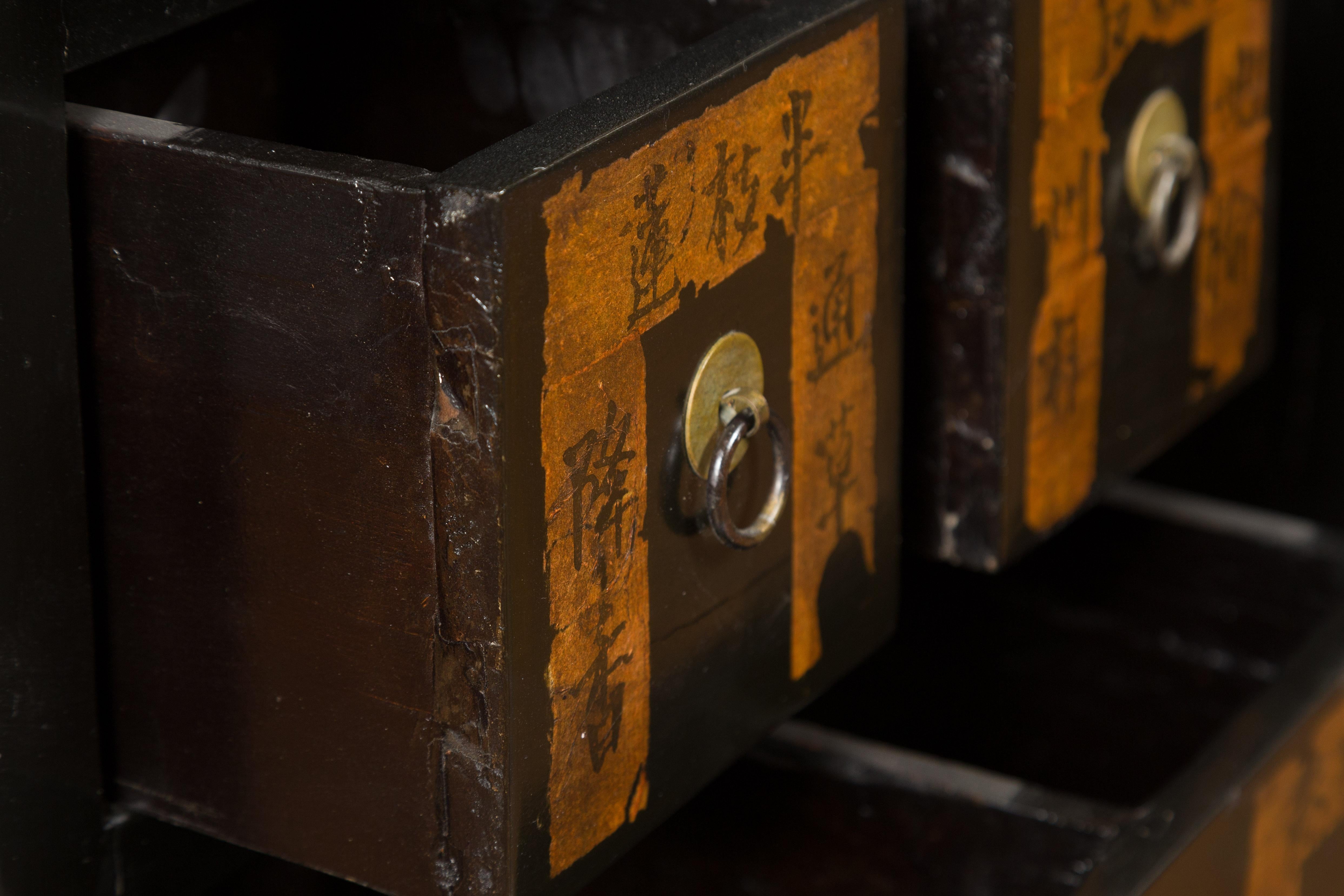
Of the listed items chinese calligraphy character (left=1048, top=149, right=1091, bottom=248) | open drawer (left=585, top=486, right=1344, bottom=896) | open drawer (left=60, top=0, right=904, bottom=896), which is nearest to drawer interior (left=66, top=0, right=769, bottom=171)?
open drawer (left=60, top=0, right=904, bottom=896)

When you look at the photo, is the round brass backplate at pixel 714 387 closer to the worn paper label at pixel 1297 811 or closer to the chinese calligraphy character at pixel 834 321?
the chinese calligraphy character at pixel 834 321

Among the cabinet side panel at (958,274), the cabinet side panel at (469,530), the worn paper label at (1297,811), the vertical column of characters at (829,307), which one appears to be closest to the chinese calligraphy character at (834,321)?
the vertical column of characters at (829,307)

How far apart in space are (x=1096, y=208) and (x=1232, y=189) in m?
0.17

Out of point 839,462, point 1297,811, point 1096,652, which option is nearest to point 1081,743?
point 1096,652

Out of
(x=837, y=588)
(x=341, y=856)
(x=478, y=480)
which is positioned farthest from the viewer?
(x=837, y=588)

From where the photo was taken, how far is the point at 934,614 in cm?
152

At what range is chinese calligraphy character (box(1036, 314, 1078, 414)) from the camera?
3.40 ft

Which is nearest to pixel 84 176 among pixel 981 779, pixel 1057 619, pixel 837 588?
Result: pixel 837 588

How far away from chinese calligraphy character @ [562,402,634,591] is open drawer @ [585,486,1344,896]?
0.38 m

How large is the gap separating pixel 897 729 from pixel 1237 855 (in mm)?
348

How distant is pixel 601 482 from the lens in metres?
0.77

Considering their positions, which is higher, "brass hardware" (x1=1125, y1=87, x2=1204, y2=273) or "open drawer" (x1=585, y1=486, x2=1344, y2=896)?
"brass hardware" (x1=1125, y1=87, x2=1204, y2=273)

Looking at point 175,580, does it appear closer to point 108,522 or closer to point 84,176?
point 108,522

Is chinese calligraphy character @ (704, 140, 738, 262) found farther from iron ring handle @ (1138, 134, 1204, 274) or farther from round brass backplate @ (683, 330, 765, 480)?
iron ring handle @ (1138, 134, 1204, 274)
